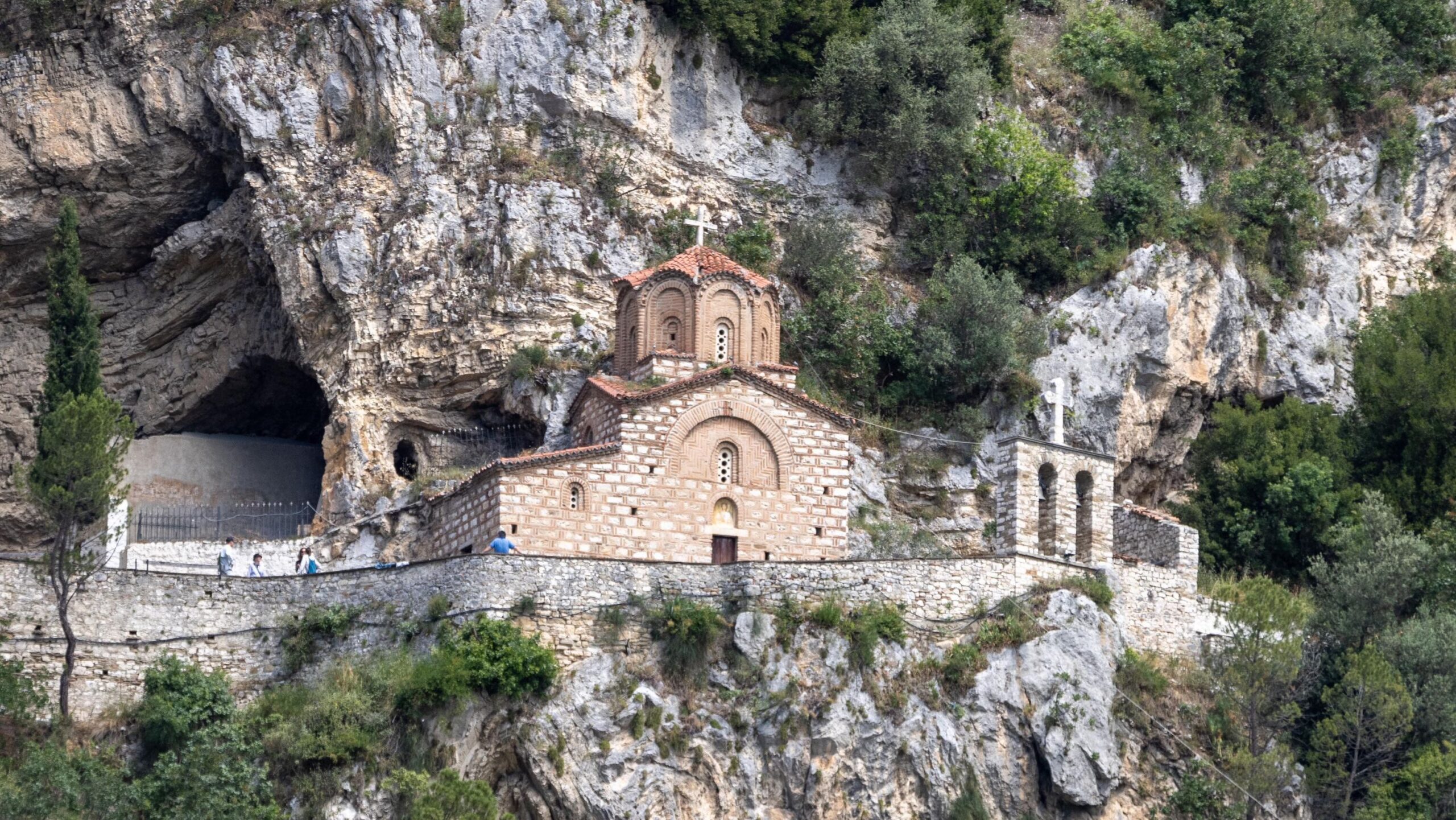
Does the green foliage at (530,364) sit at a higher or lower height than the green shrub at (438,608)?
higher

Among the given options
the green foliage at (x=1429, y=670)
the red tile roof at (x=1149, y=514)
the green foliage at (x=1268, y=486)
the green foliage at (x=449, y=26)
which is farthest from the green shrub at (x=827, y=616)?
the green foliage at (x=449, y=26)

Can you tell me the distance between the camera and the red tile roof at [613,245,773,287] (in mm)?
44719

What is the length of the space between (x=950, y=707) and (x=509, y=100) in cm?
1641

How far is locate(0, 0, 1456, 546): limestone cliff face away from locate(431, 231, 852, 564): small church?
2266 millimetres

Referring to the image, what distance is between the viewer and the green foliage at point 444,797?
3491 cm

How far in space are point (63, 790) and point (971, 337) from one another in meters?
20.1

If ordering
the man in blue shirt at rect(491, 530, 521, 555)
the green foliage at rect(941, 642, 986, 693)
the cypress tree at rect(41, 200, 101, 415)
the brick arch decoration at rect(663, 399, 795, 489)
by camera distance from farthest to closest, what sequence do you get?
the brick arch decoration at rect(663, 399, 795, 489)
the cypress tree at rect(41, 200, 101, 415)
the man in blue shirt at rect(491, 530, 521, 555)
the green foliage at rect(941, 642, 986, 693)

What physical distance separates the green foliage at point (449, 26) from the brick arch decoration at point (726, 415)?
10396 millimetres

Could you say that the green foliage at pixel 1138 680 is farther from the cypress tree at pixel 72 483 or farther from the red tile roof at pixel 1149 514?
the cypress tree at pixel 72 483

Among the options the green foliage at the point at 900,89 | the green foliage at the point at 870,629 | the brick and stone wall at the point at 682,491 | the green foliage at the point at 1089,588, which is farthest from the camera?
the green foliage at the point at 900,89

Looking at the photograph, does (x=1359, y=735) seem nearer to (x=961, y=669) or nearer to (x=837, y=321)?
(x=961, y=669)

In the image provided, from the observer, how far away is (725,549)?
42.3 m

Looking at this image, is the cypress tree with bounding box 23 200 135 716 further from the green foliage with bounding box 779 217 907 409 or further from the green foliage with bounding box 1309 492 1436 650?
the green foliage with bounding box 1309 492 1436 650

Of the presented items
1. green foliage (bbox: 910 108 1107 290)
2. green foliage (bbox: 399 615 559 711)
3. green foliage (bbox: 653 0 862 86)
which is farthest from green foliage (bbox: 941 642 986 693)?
green foliage (bbox: 653 0 862 86)
